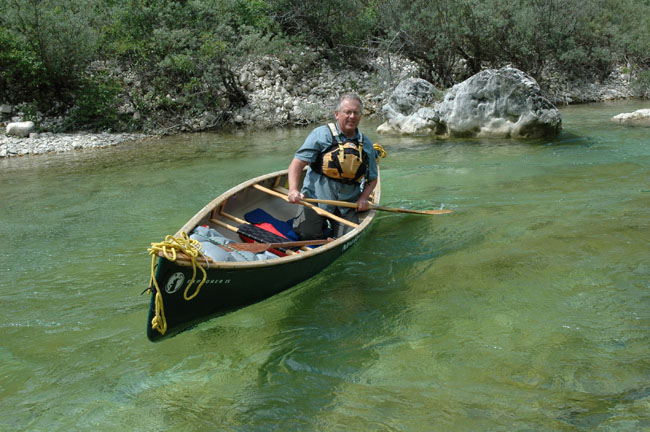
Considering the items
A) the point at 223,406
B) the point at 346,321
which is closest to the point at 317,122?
the point at 346,321

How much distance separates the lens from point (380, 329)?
3.67m

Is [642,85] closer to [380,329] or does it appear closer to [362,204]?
[362,204]

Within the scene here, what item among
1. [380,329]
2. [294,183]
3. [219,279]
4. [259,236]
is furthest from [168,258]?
[294,183]

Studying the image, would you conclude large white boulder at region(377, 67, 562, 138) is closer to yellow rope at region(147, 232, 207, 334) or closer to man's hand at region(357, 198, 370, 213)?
man's hand at region(357, 198, 370, 213)

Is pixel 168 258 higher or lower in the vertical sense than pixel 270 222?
higher

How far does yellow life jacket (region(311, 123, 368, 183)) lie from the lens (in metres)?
4.78

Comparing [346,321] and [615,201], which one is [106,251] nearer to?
[346,321]

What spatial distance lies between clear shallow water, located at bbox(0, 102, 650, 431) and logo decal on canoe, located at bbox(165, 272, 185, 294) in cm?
59

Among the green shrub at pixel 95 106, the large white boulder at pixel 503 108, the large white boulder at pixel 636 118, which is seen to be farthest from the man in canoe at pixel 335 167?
the green shrub at pixel 95 106

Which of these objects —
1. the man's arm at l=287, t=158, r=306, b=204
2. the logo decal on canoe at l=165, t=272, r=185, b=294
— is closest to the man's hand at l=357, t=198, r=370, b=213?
the man's arm at l=287, t=158, r=306, b=204

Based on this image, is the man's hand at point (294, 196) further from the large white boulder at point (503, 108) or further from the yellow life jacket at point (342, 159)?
the large white boulder at point (503, 108)

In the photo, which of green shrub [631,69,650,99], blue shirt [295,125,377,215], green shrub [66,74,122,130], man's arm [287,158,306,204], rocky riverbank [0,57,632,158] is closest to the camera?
man's arm [287,158,306,204]

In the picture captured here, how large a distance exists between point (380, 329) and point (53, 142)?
36.5 feet

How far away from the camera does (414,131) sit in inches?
481
